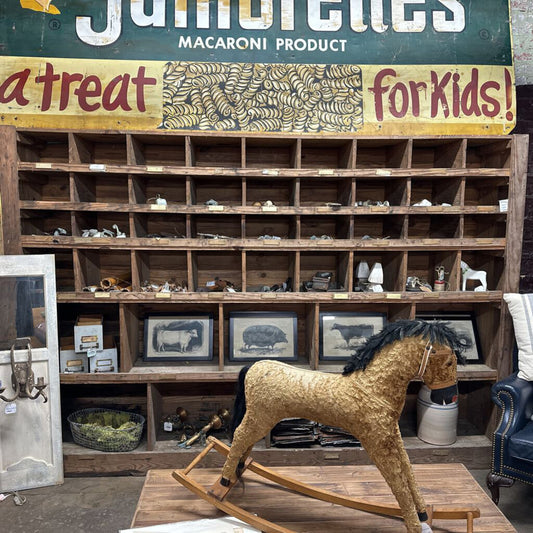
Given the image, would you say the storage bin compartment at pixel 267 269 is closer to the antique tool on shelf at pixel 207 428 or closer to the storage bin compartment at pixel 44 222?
the antique tool on shelf at pixel 207 428

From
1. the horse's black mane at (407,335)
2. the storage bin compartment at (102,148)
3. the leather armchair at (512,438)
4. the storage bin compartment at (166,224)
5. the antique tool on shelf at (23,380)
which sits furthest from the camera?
the storage bin compartment at (166,224)

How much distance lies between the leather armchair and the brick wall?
122 cm

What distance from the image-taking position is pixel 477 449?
3.56 metres

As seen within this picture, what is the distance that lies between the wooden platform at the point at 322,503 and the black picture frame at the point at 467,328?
1.26 meters

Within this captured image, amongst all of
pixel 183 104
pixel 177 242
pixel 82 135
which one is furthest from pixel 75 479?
pixel 183 104

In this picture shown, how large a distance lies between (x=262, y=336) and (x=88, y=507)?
1724 mm

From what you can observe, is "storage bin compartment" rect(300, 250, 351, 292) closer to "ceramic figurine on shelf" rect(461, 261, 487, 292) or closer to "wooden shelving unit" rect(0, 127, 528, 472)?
"wooden shelving unit" rect(0, 127, 528, 472)

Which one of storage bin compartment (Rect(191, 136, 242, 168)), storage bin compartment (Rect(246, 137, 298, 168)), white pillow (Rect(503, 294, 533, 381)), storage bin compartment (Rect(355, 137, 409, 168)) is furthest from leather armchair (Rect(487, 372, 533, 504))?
storage bin compartment (Rect(191, 136, 242, 168))

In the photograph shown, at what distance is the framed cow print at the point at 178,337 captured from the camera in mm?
3715

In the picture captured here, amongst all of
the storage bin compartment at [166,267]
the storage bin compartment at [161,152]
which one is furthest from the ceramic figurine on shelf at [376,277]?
the storage bin compartment at [161,152]

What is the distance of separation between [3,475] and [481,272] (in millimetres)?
3903

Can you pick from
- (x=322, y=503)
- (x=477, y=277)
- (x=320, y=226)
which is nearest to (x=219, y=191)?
(x=320, y=226)

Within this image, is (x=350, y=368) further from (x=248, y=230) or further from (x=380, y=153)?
(x=380, y=153)

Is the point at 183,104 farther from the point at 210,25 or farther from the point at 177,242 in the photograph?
the point at 177,242
